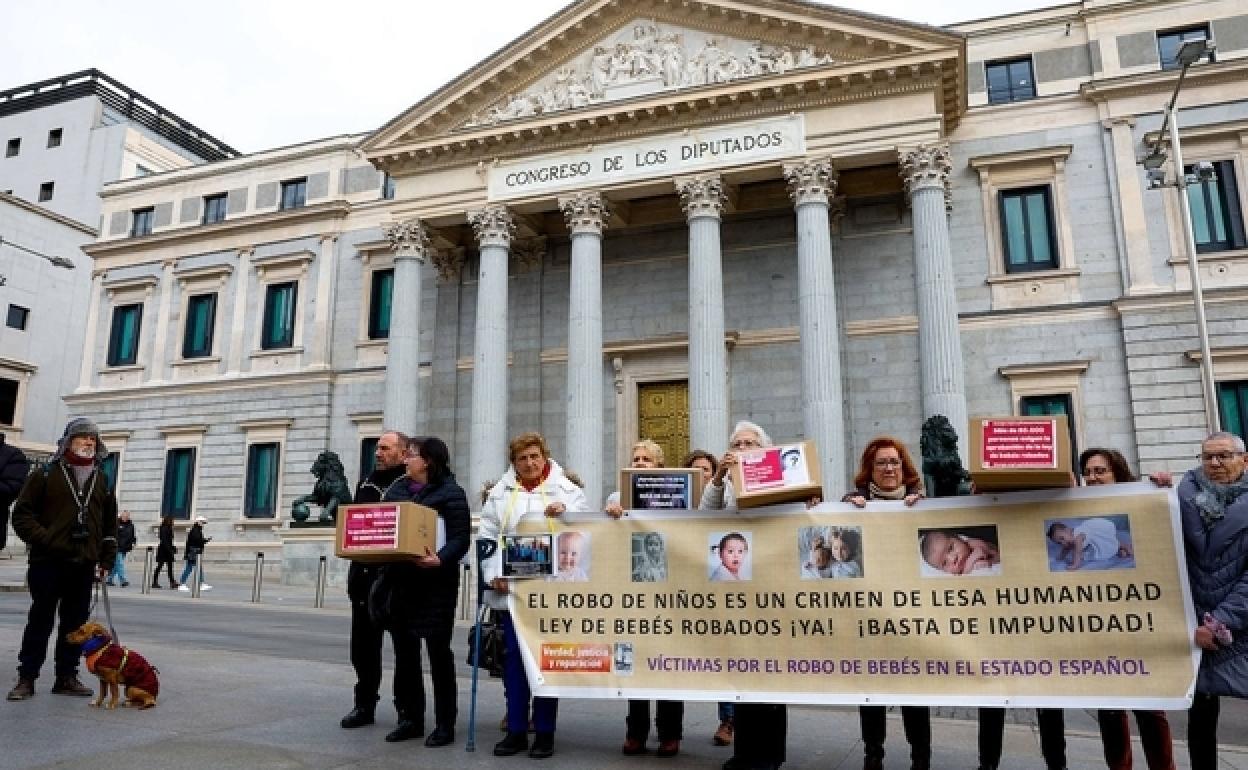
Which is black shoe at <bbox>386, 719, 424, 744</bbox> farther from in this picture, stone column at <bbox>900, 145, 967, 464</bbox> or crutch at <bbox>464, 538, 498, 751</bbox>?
stone column at <bbox>900, 145, 967, 464</bbox>

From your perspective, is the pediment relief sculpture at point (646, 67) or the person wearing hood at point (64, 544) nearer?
the person wearing hood at point (64, 544)

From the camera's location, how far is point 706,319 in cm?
2152

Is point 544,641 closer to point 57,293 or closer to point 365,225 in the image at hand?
point 365,225

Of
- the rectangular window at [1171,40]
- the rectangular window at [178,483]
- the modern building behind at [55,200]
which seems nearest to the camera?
the rectangular window at [1171,40]

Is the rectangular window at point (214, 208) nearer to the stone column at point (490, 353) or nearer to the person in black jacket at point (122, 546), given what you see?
the person in black jacket at point (122, 546)

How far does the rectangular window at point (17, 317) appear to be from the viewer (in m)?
40.8

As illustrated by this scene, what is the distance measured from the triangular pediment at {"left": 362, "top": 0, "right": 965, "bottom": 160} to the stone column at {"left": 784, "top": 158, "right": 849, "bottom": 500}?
8.19 ft

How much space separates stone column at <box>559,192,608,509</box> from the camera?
71.5 feet

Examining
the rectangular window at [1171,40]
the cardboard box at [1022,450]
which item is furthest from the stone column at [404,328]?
the cardboard box at [1022,450]

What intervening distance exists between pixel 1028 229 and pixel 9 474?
889 inches

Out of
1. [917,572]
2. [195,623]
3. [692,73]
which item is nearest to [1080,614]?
[917,572]

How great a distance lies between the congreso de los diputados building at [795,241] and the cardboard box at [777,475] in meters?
14.9

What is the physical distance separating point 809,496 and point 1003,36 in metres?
23.6

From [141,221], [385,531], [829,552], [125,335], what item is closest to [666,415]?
[385,531]
